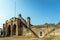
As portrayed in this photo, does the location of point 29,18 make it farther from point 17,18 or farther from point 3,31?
point 3,31

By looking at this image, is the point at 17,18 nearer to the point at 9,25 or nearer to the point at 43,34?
the point at 9,25

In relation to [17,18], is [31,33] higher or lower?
lower

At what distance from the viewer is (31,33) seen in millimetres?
48969

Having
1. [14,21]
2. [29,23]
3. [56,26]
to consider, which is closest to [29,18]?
[29,23]

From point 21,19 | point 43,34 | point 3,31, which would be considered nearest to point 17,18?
point 21,19

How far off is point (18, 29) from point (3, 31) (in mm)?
6153

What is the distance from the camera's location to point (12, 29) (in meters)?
52.2

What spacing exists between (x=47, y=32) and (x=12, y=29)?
11.6 metres

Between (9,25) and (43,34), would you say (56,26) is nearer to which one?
(43,34)

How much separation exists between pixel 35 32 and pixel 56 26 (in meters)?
6.89

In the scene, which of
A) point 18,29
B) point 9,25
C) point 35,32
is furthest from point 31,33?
point 9,25

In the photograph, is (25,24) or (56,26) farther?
(25,24)

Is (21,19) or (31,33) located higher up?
(21,19)

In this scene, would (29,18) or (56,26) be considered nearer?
(56,26)
